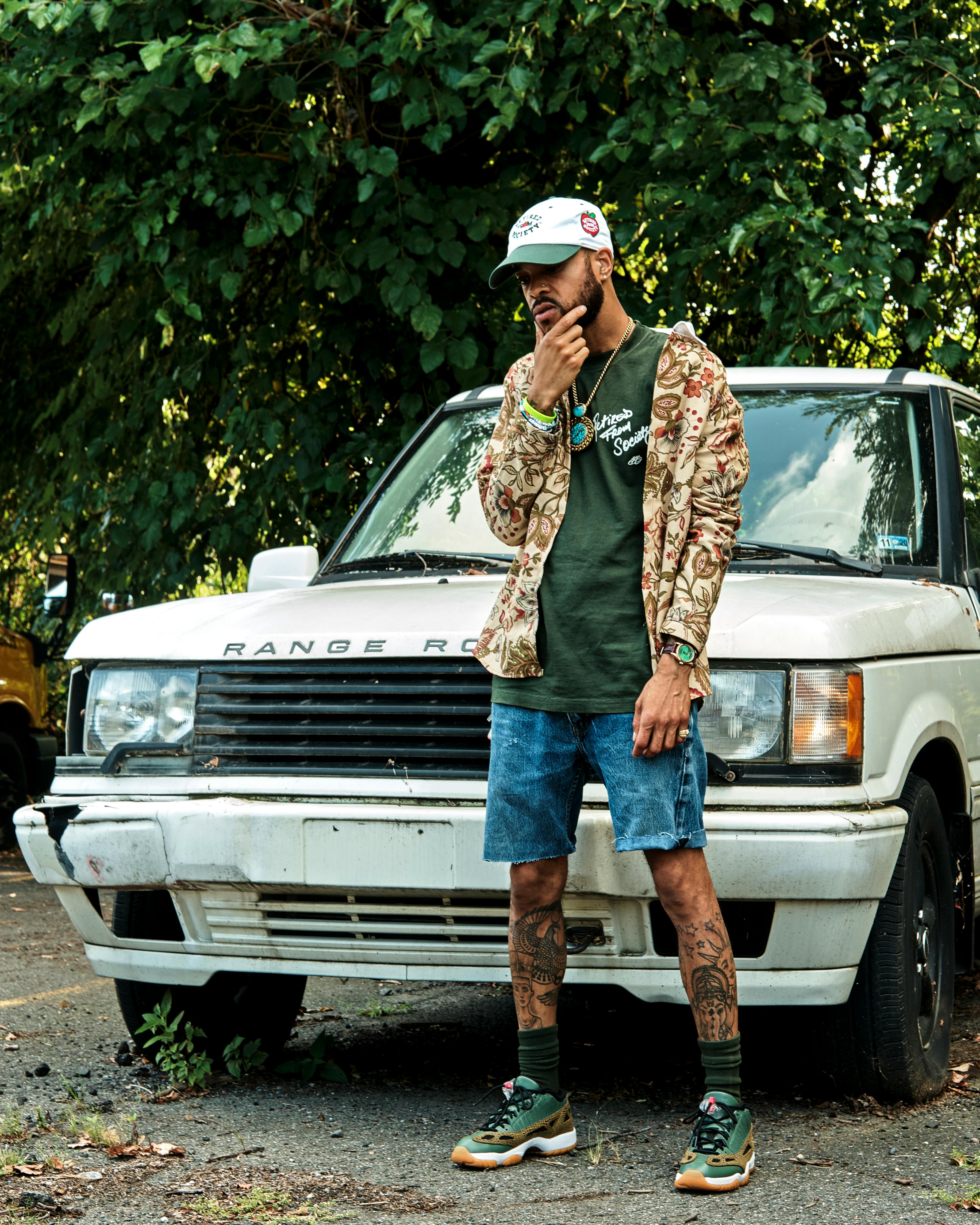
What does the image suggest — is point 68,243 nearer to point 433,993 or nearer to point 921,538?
point 433,993

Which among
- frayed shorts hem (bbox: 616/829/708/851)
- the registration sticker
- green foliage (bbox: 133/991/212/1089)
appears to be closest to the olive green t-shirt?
frayed shorts hem (bbox: 616/829/708/851)

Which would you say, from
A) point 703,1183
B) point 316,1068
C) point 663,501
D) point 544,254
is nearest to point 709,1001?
point 703,1183

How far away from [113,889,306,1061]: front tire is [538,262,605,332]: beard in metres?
1.68

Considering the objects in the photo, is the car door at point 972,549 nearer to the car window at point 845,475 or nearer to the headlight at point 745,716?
the car window at point 845,475

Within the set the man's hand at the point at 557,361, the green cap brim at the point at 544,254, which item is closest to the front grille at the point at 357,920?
the man's hand at the point at 557,361

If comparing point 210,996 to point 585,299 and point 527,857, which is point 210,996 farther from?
point 585,299

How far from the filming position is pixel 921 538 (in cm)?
448

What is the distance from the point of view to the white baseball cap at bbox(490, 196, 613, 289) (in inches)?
130

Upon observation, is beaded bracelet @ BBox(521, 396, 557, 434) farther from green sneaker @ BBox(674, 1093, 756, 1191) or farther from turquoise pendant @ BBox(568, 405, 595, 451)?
green sneaker @ BBox(674, 1093, 756, 1191)

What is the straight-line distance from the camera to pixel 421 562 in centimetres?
461

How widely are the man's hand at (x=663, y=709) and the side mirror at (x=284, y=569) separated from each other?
194 centimetres

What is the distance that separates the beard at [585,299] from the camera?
3367mm

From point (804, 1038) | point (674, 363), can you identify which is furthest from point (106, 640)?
point (804, 1038)

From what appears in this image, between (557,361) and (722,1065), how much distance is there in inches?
58.6
